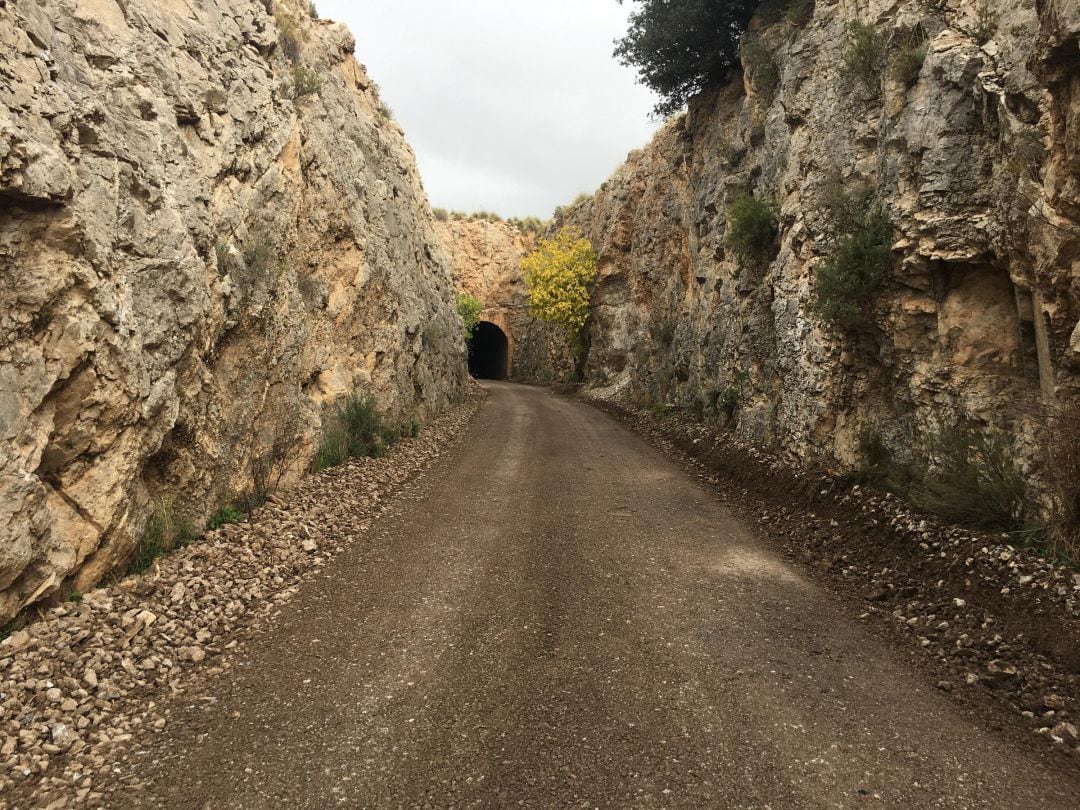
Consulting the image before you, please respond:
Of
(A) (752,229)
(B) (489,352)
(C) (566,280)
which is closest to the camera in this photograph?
(A) (752,229)

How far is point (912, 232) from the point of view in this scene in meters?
8.95

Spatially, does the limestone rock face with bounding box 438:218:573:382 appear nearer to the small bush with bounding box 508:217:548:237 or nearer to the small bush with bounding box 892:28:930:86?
the small bush with bounding box 508:217:548:237

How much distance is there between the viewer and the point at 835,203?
10953 millimetres

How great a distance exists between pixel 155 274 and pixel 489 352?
45.3 m

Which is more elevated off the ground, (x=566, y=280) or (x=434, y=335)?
(x=566, y=280)

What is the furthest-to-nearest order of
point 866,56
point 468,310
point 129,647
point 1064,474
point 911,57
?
point 468,310
point 866,56
point 911,57
point 1064,474
point 129,647

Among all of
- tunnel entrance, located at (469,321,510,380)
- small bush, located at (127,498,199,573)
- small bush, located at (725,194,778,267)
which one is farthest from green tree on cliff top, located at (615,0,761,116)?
tunnel entrance, located at (469,321,510,380)

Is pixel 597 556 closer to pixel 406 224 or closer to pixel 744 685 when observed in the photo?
pixel 744 685

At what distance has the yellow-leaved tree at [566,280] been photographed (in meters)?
32.6

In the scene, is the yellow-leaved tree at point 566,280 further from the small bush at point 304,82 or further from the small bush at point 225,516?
the small bush at point 225,516

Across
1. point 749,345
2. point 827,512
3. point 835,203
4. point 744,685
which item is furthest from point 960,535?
point 749,345

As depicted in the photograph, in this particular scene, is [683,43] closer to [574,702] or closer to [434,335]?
[434,335]

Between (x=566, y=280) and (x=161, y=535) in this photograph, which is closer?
(x=161, y=535)

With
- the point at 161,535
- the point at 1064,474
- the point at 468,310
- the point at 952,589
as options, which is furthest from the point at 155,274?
the point at 468,310
